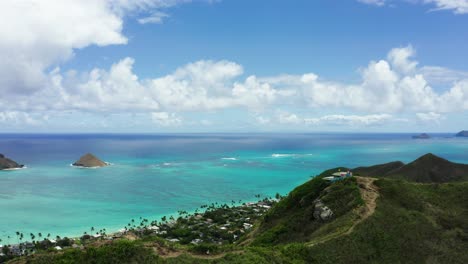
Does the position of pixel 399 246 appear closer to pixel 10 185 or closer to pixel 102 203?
pixel 102 203

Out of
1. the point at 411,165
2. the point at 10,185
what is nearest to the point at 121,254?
the point at 411,165

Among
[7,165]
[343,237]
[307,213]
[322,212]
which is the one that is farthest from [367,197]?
[7,165]

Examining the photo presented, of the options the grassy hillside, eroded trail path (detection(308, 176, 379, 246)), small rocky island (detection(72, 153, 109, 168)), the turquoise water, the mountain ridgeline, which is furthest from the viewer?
small rocky island (detection(72, 153, 109, 168))

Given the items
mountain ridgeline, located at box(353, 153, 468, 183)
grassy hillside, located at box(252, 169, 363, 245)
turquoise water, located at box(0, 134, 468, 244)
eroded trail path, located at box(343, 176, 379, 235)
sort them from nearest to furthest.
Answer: eroded trail path, located at box(343, 176, 379, 235), grassy hillside, located at box(252, 169, 363, 245), turquoise water, located at box(0, 134, 468, 244), mountain ridgeline, located at box(353, 153, 468, 183)

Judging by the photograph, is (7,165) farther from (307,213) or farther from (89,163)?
(307,213)

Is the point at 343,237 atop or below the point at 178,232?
atop

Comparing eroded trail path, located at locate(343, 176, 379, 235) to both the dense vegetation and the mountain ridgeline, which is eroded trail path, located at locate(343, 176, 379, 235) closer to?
the dense vegetation

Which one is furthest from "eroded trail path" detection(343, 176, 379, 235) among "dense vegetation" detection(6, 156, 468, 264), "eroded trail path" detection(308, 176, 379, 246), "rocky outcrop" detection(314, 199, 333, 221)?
"rocky outcrop" detection(314, 199, 333, 221)
